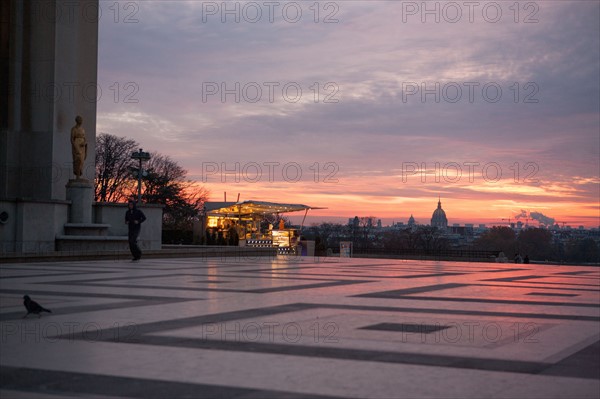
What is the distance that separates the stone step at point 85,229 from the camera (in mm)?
27906

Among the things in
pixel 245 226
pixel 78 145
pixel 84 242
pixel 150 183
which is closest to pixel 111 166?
pixel 150 183

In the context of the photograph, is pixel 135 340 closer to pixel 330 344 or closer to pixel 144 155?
pixel 330 344

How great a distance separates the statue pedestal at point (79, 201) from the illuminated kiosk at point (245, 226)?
45.0 ft

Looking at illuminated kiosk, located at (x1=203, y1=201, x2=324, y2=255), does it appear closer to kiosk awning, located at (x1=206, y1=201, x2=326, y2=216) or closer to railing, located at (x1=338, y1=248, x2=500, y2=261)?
kiosk awning, located at (x1=206, y1=201, x2=326, y2=216)

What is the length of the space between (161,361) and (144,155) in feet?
108

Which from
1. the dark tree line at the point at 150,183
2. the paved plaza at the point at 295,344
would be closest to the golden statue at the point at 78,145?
the paved plaza at the point at 295,344

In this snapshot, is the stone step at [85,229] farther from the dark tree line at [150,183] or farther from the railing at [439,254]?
the dark tree line at [150,183]

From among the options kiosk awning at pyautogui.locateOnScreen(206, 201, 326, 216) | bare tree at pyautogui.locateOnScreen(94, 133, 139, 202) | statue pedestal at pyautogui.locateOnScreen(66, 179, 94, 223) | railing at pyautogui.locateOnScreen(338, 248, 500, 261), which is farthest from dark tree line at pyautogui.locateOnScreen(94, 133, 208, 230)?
statue pedestal at pyautogui.locateOnScreen(66, 179, 94, 223)

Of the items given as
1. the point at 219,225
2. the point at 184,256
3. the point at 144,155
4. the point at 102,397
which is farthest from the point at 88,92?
the point at 102,397

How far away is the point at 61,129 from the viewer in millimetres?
33094

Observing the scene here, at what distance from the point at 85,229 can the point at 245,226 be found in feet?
84.1

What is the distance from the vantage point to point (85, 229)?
28141 millimetres

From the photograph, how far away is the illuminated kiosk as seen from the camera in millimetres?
42469

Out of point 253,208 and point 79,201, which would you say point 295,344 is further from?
point 253,208
